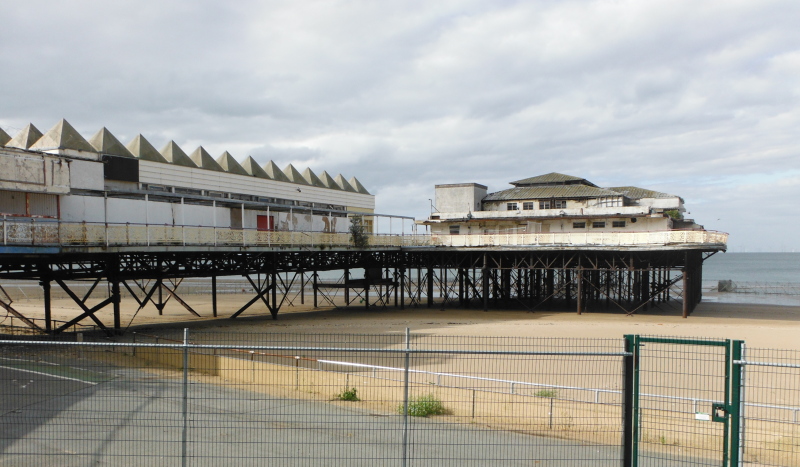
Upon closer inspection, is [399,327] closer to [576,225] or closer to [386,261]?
[386,261]

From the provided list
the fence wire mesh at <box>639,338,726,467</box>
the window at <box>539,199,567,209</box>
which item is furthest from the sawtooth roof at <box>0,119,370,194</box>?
the fence wire mesh at <box>639,338,726,467</box>

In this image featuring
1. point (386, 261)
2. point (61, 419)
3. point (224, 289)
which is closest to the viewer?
point (61, 419)

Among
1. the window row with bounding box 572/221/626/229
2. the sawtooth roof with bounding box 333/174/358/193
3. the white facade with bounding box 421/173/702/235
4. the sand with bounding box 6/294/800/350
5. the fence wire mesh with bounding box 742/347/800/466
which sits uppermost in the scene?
the sawtooth roof with bounding box 333/174/358/193

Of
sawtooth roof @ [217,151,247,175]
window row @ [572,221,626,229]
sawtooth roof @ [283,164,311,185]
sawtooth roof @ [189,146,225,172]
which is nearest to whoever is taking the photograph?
sawtooth roof @ [189,146,225,172]

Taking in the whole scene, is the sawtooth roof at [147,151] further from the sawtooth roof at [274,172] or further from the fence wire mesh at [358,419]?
the fence wire mesh at [358,419]

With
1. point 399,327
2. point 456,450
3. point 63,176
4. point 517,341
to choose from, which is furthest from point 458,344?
point 63,176

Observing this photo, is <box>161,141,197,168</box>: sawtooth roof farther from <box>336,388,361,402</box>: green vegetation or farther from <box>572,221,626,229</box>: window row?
→ <box>572,221,626,229</box>: window row

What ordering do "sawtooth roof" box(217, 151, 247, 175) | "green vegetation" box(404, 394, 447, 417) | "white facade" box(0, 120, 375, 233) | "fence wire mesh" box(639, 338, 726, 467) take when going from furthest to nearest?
"sawtooth roof" box(217, 151, 247, 175), "white facade" box(0, 120, 375, 233), "green vegetation" box(404, 394, 447, 417), "fence wire mesh" box(639, 338, 726, 467)

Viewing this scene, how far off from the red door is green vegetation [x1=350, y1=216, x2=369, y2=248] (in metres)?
5.60

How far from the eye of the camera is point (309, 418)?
437 inches

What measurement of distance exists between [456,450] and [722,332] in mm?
25674

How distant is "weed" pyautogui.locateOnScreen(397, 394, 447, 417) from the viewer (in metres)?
11.7

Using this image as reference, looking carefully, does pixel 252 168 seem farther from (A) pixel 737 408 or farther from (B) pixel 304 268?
(A) pixel 737 408

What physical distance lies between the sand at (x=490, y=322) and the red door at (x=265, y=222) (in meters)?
5.16
